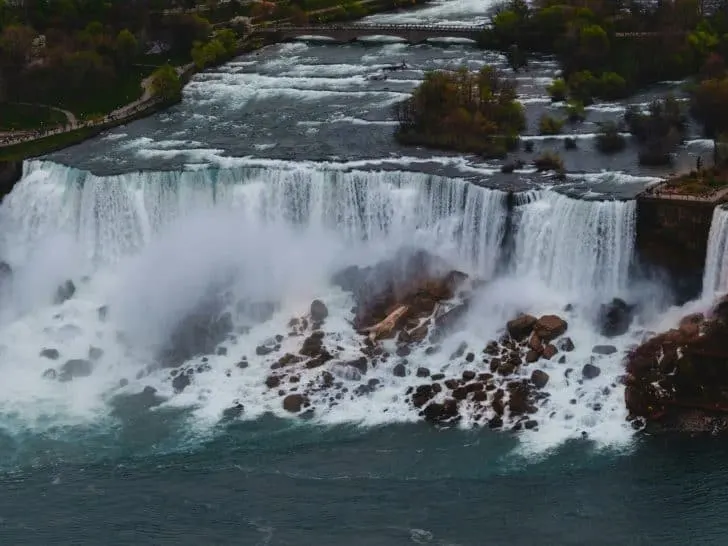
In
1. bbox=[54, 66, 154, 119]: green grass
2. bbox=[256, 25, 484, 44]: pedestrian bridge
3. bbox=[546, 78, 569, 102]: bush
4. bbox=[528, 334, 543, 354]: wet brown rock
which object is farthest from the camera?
bbox=[256, 25, 484, 44]: pedestrian bridge

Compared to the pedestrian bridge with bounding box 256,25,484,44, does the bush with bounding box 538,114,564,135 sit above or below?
below

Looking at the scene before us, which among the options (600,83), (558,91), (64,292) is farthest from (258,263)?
(600,83)

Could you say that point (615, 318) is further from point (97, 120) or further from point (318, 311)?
point (97, 120)

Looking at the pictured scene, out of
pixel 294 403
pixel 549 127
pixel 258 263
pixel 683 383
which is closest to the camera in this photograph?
pixel 683 383

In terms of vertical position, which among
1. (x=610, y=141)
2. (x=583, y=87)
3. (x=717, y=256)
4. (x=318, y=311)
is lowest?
(x=318, y=311)

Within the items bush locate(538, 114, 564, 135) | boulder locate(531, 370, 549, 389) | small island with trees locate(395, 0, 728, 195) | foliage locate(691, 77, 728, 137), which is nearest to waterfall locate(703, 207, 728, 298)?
small island with trees locate(395, 0, 728, 195)

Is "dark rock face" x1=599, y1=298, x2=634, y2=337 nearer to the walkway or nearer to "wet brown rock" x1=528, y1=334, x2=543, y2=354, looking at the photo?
"wet brown rock" x1=528, y1=334, x2=543, y2=354

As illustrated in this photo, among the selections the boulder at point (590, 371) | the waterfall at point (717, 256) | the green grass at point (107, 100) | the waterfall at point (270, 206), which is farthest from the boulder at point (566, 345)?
the green grass at point (107, 100)

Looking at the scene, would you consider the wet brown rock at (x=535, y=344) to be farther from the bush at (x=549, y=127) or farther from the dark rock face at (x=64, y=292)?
the dark rock face at (x=64, y=292)

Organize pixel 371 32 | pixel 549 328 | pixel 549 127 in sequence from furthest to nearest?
pixel 371 32, pixel 549 127, pixel 549 328
